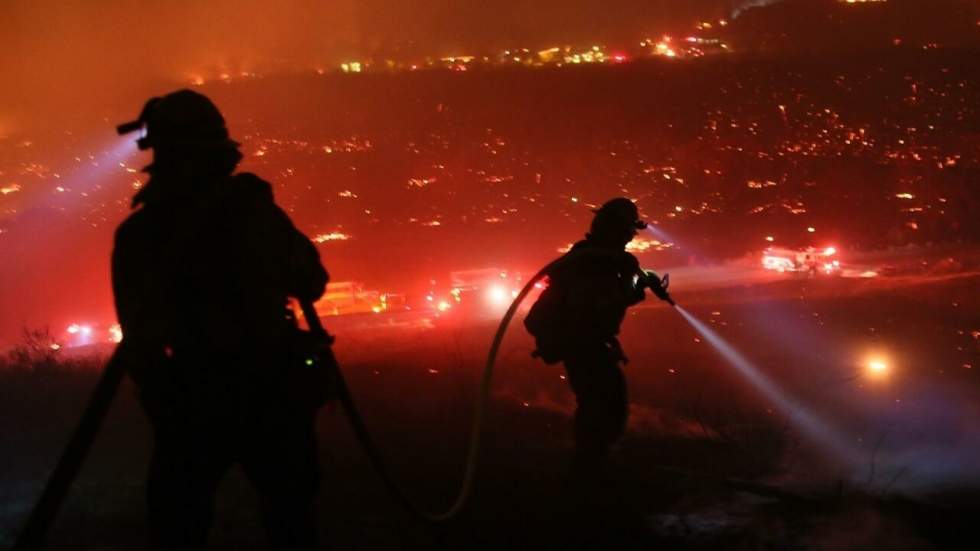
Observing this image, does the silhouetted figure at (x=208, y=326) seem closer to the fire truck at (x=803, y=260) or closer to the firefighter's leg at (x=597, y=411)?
the firefighter's leg at (x=597, y=411)

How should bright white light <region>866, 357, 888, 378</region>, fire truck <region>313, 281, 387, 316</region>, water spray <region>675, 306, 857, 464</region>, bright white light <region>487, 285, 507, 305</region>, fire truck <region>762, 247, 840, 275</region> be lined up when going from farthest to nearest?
1. fire truck <region>313, 281, 387, 316</region>
2. fire truck <region>762, 247, 840, 275</region>
3. bright white light <region>487, 285, 507, 305</region>
4. bright white light <region>866, 357, 888, 378</region>
5. water spray <region>675, 306, 857, 464</region>

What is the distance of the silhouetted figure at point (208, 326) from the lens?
267cm

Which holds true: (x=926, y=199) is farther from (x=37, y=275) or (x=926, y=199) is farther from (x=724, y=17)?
(x=37, y=275)

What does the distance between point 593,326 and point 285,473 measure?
2.65 m

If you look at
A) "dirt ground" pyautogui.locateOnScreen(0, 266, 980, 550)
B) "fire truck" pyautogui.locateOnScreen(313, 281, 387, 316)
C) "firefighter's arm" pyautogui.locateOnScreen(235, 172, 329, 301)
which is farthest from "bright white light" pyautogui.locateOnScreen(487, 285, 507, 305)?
"firefighter's arm" pyautogui.locateOnScreen(235, 172, 329, 301)

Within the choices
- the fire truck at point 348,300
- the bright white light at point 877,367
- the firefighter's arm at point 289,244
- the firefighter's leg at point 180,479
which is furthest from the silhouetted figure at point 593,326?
the fire truck at point 348,300

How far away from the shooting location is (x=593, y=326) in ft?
16.7

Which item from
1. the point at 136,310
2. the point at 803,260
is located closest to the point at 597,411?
the point at 136,310

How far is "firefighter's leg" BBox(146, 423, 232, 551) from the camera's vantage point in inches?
108

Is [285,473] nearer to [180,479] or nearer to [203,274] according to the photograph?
[180,479]

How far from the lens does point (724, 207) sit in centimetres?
2255

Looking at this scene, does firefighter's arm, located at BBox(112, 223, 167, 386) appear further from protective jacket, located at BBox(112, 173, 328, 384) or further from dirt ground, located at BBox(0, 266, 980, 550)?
dirt ground, located at BBox(0, 266, 980, 550)

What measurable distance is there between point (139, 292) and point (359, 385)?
6128 mm

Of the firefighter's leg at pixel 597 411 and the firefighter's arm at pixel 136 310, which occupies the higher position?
the firefighter's arm at pixel 136 310
